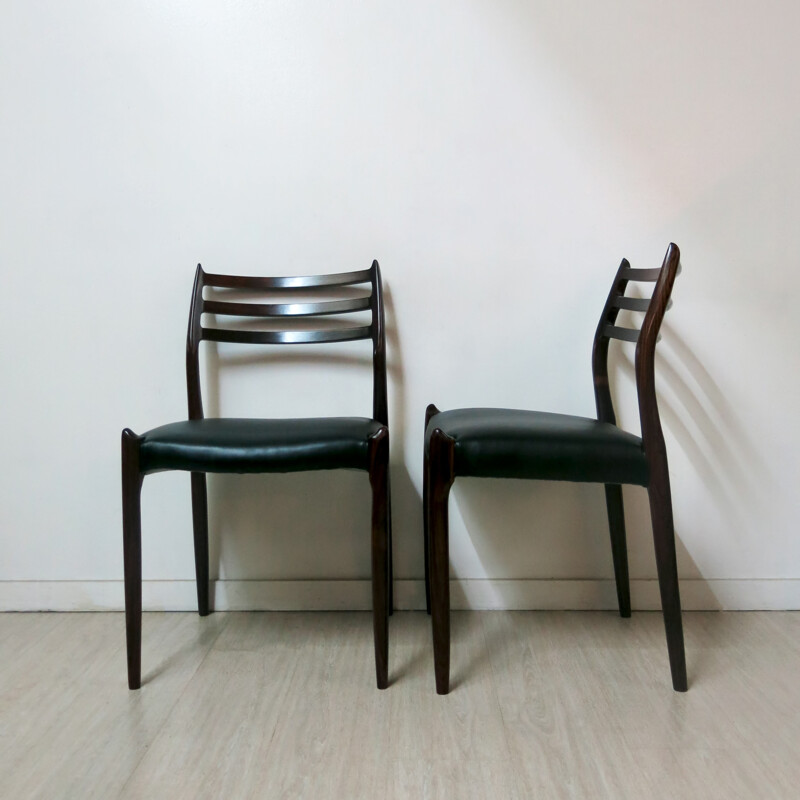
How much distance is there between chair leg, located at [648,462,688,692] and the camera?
121 cm

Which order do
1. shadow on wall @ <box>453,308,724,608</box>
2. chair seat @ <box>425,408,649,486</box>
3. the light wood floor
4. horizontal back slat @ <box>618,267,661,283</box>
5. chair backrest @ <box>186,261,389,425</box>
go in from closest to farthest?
the light wood floor → chair seat @ <box>425,408,649,486</box> → horizontal back slat @ <box>618,267,661,283</box> → chair backrest @ <box>186,261,389,425</box> → shadow on wall @ <box>453,308,724,608</box>

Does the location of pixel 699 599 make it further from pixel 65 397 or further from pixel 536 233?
pixel 65 397

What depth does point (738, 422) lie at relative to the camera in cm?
160

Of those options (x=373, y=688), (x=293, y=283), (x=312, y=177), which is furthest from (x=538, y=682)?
(x=312, y=177)

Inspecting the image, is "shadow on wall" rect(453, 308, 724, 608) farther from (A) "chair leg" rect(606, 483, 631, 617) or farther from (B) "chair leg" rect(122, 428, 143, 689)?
(B) "chair leg" rect(122, 428, 143, 689)

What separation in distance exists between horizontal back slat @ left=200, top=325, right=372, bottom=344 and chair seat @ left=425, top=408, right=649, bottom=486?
41 cm

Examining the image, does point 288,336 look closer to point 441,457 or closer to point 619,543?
point 441,457

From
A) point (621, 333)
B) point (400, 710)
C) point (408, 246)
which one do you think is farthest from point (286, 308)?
point (400, 710)

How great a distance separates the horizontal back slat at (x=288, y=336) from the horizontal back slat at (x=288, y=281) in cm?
11

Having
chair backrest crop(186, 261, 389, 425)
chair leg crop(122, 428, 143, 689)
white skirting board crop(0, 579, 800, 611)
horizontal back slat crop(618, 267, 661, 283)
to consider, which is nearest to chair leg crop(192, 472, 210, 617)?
white skirting board crop(0, 579, 800, 611)

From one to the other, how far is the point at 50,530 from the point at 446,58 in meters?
1.53

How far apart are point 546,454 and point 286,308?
69cm

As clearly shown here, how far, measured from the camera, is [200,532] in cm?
155

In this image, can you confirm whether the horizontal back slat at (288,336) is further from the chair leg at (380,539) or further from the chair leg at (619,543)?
the chair leg at (619,543)
